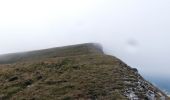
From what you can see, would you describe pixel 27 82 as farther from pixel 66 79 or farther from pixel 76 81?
pixel 76 81

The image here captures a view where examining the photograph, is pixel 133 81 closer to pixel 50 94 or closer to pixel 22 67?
pixel 50 94

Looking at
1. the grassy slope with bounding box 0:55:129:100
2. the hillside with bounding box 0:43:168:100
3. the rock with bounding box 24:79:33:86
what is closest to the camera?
the hillside with bounding box 0:43:168:100

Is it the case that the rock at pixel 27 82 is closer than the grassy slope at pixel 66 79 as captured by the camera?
No

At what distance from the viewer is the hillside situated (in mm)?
74188

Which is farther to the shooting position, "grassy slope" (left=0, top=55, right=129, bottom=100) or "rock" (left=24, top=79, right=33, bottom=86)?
"rock" (left=24, top=79, right=33, bottom=86)

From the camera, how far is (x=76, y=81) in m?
84.1

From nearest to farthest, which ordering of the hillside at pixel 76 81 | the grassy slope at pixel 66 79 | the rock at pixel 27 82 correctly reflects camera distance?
1. the hillside at pixel 76 81
2. the grassy slope at pixel 66 79
3. the rock at pixel 27 82

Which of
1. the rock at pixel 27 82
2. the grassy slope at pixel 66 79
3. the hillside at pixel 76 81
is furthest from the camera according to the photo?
the rock at pixel 27 82

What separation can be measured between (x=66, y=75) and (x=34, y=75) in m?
7.86

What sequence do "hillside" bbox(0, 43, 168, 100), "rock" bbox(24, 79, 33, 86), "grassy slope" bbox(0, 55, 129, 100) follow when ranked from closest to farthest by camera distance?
"hillside" bbox(0, 43, 168, 100) < "grassy slope" bbox(0, 55, 129, 100) < "rock" bbox(24, 79, 33, 86)

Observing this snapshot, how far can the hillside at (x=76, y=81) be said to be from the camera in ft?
243

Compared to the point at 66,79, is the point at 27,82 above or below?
below

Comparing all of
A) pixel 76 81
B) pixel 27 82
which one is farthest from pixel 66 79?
pixel 27 82

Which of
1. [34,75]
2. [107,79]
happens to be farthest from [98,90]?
[34,75]
